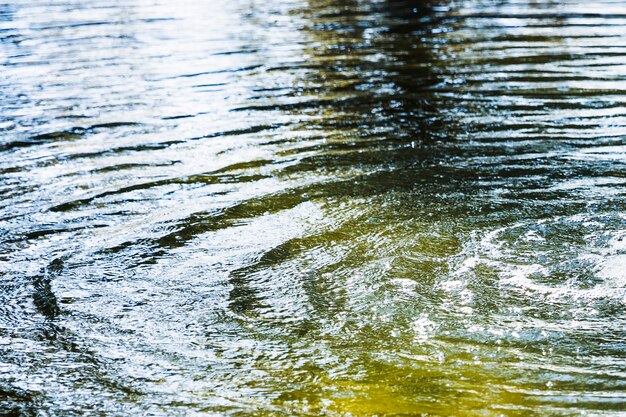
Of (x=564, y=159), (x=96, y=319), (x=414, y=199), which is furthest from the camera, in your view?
(x=564, y=159)

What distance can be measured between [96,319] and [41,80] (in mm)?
7998

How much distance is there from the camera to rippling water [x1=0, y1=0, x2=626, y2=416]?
12.6 feet

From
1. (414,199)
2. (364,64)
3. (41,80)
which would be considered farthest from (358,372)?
(41,80)

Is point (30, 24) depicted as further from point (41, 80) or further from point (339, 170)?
A: point (339, 170)

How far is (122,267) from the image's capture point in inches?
203

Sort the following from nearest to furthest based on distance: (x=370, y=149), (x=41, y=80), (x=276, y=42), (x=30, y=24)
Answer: (x=370, y=149), (x=41, y=80), (x=276, y=42), (x=30, y=24)

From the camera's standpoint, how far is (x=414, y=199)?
20.0ft

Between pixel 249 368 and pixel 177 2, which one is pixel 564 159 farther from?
pixel 177 2

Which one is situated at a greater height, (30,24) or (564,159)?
(30,24)

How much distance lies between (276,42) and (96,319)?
1039 centimetres

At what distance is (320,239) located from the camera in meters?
5.44

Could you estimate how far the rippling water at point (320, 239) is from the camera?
151 inches

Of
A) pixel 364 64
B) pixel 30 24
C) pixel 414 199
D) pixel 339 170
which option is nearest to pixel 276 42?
pixel 364 64

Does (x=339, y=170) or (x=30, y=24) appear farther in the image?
(x=30, y=24)
